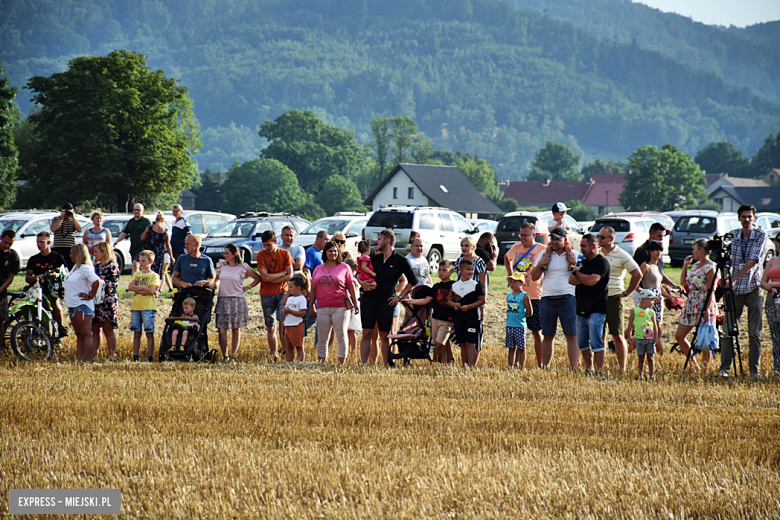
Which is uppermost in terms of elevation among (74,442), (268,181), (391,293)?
(268,181)

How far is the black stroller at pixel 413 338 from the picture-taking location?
952 centimetres

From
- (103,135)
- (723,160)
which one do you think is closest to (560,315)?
(103,135)

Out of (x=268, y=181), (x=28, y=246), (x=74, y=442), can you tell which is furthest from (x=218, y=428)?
(x=268, y=181)

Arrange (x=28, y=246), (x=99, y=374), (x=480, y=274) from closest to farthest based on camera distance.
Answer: (x=99, y=374), (x=480, y=274), (x=28, y=246)

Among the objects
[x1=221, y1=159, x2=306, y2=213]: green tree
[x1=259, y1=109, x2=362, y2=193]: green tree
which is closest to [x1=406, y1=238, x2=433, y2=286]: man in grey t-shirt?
[x1=221, y1=159, x2=306, y2=213]: green tree

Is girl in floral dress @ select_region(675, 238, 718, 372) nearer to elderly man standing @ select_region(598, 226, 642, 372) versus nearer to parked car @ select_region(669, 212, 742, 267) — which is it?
elderly man standing @ select_region(598, 226, 642, 372)

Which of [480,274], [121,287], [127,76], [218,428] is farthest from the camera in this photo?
[127,76]

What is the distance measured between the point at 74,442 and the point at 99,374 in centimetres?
291

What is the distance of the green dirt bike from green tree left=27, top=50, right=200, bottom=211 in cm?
3165

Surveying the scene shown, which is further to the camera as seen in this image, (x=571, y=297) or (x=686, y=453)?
(x=571, y=297)

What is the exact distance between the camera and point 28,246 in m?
19.8

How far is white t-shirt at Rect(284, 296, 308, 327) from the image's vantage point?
9.95 m

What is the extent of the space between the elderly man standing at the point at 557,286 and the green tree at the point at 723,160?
15663 cm

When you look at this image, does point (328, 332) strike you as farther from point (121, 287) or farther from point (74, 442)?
point (121, 287)
